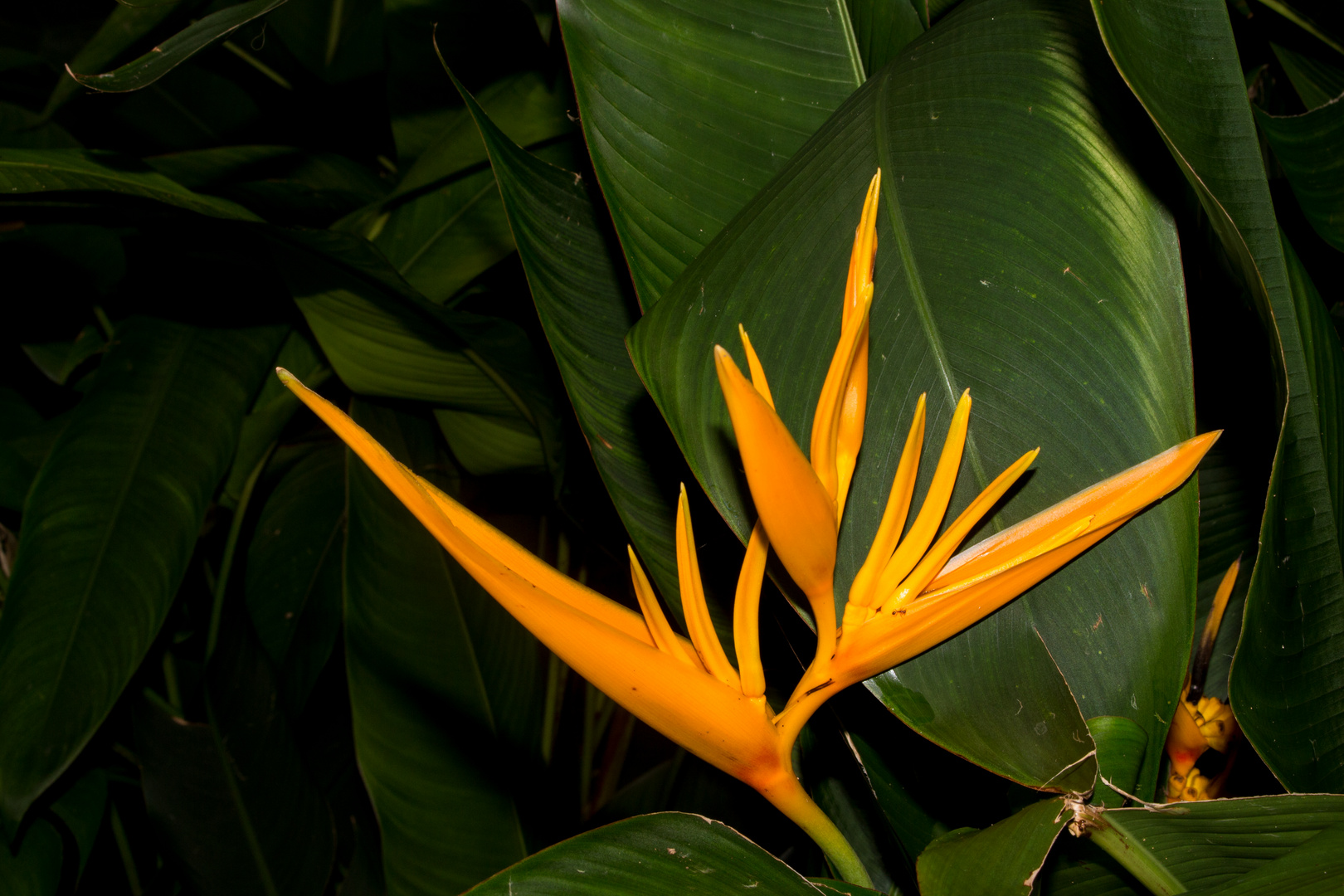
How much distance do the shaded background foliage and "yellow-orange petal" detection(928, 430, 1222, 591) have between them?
0.06ft

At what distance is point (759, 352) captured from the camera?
34cm

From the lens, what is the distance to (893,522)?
30cm

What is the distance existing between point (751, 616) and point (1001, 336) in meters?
0.16

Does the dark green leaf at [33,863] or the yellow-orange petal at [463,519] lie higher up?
the yellow-orange petal at [463,519]

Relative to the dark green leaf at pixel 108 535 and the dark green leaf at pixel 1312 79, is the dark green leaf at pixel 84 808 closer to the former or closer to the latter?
the dark green leaf at pixel 108 535

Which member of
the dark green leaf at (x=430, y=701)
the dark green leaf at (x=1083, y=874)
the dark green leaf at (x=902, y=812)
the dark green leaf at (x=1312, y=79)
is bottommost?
the dark green leaf at (x=430, y=701)

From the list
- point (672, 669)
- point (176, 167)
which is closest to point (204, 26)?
point (176, 167)

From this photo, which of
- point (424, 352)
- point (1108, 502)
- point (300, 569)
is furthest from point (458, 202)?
point (1108, 502)

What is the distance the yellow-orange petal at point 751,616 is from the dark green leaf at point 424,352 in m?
0.33

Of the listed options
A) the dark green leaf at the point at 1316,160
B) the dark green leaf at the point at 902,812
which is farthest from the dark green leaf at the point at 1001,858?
the dark green leaf at the point at 1316,160

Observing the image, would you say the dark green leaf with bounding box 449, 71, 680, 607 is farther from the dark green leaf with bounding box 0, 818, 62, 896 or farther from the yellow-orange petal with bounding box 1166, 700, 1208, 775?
the dark green leaf with bounding box 0, 818, 62, 896

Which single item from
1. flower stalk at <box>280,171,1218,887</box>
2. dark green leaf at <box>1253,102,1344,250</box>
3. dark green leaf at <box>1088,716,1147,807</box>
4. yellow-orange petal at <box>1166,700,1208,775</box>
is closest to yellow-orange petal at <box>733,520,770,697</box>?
flower stalk at <box>280,171,1218,887</box>

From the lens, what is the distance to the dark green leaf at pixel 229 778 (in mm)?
696

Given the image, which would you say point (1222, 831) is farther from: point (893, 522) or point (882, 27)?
point (882, 27)
